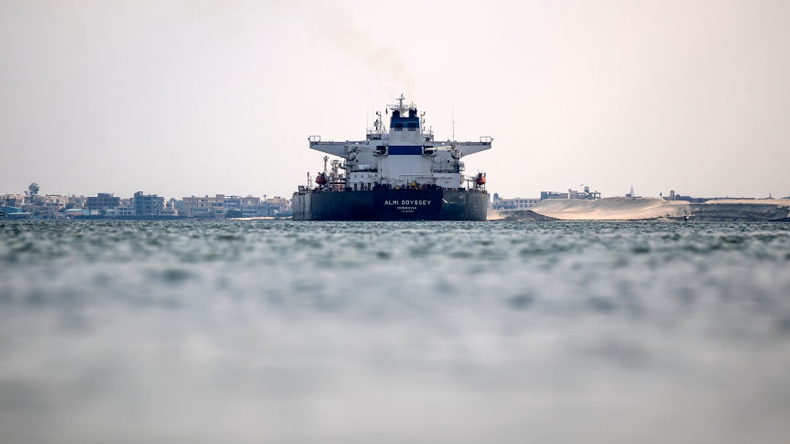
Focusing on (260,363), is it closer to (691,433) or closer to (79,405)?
(79,405)

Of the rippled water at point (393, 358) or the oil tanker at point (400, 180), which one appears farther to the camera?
the oil tanker at point (400, 180)

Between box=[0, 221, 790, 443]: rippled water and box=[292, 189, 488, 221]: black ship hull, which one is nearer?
box=[0, 221, 790, 443]: rippled water

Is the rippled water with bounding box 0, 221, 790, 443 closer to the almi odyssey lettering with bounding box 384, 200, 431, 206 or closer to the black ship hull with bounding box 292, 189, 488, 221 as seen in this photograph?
the almi odyssey lettering with bounding box 384, 200, 431, 206

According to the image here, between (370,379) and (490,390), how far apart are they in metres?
1.33

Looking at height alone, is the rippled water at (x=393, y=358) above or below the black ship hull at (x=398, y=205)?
below

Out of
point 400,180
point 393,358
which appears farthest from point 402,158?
point 393,358

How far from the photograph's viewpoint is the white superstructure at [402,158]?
77562mm

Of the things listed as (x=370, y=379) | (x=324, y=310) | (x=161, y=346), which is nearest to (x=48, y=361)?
(x=161, y=346)

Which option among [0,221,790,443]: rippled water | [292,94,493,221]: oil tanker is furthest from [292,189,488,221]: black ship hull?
[0,221,790,443]: rippled water

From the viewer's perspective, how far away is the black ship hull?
7081 cm

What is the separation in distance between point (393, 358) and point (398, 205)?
6104cm

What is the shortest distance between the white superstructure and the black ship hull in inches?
83.7

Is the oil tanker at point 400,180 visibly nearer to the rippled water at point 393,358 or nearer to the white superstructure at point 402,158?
the white superstructure at point 402,158

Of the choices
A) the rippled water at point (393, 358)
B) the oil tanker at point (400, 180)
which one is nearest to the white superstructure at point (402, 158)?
the oil tanker at point (400, 180)
